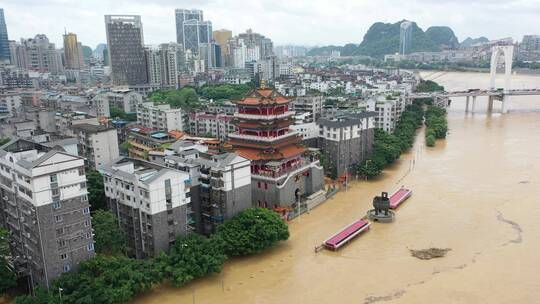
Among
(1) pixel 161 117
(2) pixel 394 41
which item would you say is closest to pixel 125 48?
(1) pixel 161 117

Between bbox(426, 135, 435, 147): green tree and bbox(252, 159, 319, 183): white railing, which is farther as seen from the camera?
A: bbox(426, 135, 435, 147): green tree

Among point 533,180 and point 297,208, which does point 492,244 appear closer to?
point 297,208

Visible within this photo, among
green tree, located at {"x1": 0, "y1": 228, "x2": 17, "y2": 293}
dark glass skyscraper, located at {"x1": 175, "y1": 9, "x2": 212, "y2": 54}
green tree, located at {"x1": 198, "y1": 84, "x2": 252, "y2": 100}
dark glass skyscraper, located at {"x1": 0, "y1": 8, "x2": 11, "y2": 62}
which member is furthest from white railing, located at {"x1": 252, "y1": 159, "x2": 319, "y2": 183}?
dark glass skyscraper, located at {"x1": 175, "y1": 9, "x2": 212, "y2": 54}

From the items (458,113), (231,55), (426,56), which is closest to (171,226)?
(458,113)

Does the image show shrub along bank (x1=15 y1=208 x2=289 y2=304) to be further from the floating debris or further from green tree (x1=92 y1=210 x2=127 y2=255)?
the floating debris

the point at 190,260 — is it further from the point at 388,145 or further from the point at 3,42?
the point at 3,42

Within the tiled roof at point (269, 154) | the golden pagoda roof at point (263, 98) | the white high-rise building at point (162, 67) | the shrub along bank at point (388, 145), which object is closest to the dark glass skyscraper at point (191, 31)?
the white high-rise building at point (162, 67)
